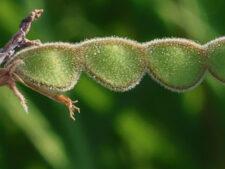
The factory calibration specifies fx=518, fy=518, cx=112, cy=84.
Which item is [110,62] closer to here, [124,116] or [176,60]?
[176,60]

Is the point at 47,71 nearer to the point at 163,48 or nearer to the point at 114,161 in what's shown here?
the point at 163,48

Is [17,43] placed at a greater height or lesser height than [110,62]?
lesser

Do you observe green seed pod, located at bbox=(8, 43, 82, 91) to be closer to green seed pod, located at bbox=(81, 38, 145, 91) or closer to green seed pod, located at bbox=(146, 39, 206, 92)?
green seed pod, located at bbox=(81, 38, 145, 91)

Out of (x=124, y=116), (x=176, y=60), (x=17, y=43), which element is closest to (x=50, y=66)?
(x=17, y=43)

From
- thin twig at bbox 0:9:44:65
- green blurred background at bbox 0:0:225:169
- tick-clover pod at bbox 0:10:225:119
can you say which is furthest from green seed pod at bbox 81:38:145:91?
green blurred background at bbox 0:0:225:169

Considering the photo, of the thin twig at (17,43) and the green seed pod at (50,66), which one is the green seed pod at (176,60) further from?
the thin twig at (17,43)

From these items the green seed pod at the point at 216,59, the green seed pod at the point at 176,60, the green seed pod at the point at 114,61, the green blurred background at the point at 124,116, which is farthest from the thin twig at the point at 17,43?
the green blurred background at the point at 124,116

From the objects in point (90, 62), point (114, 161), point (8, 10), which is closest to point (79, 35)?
point (8, 10)
